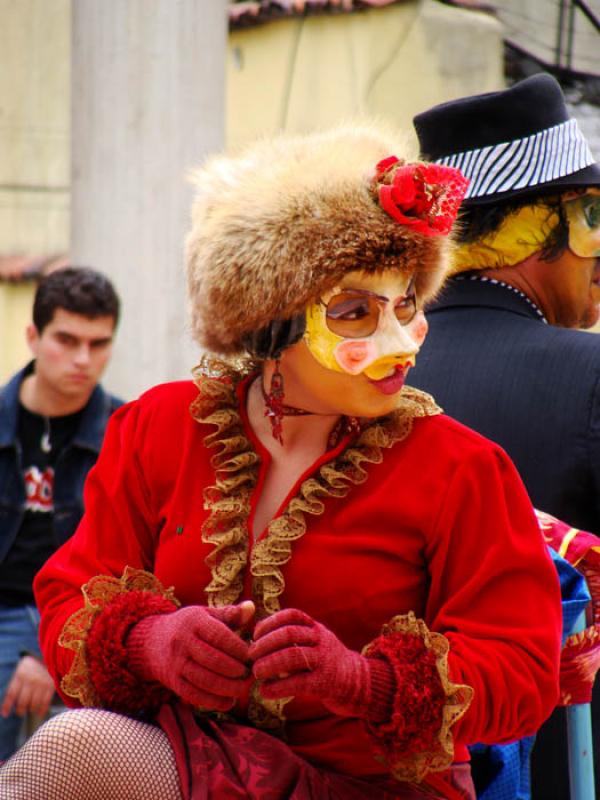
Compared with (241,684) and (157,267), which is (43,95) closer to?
(157,267)

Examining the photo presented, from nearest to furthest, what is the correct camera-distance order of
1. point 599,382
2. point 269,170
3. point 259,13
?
point 269,170 < point 599,382 < point 259,13

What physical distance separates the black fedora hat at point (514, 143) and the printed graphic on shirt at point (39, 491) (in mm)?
1626

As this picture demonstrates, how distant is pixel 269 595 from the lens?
224 cm

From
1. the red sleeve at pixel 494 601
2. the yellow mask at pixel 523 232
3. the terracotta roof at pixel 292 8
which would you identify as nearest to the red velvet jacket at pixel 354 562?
the red sleeve at pixel 494 601

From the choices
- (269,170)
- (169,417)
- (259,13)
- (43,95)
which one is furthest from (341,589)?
(43,95)

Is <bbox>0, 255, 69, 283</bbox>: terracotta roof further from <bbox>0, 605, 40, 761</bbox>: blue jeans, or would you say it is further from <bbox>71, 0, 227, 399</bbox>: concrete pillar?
<bbox>0, 605, 40, 761</bbox>: blue jeans

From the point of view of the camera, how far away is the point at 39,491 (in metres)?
4.14

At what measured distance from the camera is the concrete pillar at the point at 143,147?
527 centimetres

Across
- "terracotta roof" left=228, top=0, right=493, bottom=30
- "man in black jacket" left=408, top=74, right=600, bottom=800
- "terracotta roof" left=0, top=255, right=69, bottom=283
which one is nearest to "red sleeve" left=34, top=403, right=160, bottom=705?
"man in black jacket" left=408, top=74, right=600, bottom=800

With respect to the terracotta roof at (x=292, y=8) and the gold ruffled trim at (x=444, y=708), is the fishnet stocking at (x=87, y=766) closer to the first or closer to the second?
the gold ruffled trim at (x=444, y=708)

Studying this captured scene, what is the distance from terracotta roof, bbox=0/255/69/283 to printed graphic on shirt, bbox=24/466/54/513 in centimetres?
315

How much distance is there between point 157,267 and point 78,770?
11.0 ft

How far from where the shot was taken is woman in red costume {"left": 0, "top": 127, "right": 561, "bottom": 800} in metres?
2.12

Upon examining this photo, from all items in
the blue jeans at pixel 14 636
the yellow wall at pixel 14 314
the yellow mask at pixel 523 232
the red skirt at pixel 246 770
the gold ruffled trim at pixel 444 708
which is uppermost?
the yellow mask at pixel 523 232
